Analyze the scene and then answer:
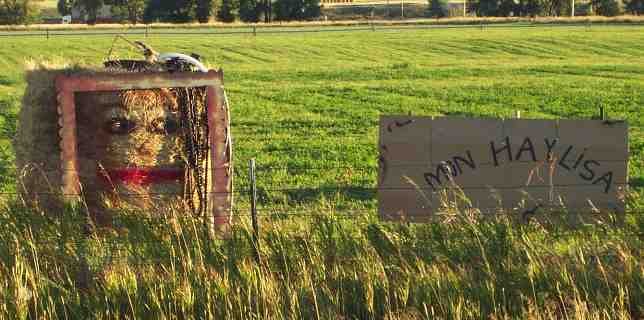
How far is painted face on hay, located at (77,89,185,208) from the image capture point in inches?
353

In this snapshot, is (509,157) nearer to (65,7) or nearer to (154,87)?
(154,87)

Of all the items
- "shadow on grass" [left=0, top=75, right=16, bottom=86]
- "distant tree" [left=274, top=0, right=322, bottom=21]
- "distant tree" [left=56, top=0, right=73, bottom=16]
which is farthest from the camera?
"distant tree" [left=56, top=0, right=73, bottom=16]

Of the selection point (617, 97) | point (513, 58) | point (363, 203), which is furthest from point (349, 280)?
point (513, 58)

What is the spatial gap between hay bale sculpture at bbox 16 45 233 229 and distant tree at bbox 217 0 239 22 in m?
79.1

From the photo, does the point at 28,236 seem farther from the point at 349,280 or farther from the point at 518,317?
the point at 518,317

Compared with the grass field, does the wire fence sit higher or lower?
higher

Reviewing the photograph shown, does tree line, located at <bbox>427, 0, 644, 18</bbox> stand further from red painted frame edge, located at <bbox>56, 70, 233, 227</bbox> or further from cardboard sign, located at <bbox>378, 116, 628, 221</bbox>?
red painted frame edge, located at <bbox>56, 70, 233, 227</bbox>

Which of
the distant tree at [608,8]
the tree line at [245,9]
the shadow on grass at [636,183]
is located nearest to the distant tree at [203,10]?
the tree line at [245,9]

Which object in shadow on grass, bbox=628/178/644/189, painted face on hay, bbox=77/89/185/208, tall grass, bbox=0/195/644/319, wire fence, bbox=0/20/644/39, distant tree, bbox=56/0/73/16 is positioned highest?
distant tree, bbox=56/0/73/16

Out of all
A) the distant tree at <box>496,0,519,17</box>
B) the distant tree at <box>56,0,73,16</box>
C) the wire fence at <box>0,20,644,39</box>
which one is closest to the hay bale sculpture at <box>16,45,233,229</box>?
the wire fence at <box>0,20,644,39</box>

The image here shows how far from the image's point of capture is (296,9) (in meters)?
91.6

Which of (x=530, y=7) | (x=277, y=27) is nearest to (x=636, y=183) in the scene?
(x=277, y=27)

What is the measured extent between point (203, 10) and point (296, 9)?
9.55 m

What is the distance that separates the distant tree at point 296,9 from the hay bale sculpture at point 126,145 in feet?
268
